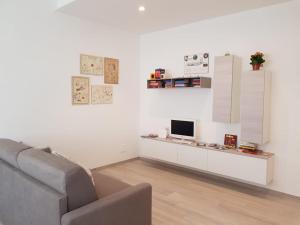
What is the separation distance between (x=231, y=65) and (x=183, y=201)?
2.10 m

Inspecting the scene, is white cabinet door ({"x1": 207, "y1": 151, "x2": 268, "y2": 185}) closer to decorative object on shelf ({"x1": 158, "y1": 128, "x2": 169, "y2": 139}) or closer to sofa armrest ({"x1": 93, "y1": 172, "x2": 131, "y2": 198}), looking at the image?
decorative object on shelf ({"x1": 158, "y1": 128, "x2": 169, "y2": 139})

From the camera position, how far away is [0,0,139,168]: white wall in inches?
133

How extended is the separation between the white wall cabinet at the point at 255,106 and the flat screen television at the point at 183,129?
3.15 ft

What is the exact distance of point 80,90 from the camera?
13.7 feet

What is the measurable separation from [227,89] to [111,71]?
2.21m

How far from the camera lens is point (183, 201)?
326 centimetres

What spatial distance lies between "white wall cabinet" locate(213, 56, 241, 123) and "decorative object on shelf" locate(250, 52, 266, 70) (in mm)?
288

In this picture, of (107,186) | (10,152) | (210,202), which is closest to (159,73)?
(210,202)

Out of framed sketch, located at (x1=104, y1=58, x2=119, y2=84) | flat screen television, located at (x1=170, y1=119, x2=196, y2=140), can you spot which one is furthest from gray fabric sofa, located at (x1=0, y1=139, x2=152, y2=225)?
framed sketch, located at (x1=104, y1=58, x2=119, y2=84)

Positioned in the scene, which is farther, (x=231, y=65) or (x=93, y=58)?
(x=93, y=58)

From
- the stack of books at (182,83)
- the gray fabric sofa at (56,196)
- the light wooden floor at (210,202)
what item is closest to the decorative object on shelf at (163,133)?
the light wooden floor at (210,202)

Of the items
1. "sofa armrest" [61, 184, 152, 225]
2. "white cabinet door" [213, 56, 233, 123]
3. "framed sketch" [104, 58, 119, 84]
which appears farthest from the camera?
"framed sketch" [104, 58, 119, 84]

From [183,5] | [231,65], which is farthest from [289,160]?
[183,5]

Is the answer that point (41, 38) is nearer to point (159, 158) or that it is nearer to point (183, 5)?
point (183, 5)
